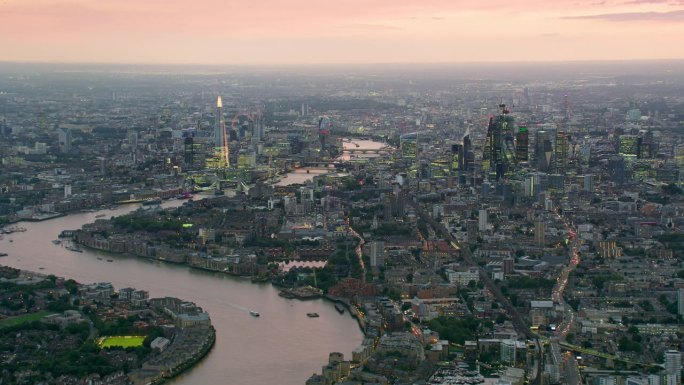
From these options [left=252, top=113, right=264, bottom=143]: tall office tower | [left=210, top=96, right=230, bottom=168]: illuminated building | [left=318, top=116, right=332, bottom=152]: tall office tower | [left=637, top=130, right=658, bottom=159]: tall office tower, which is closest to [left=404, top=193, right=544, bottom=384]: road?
[left=210, top=96, right=230, bottom=168]: illuminated building

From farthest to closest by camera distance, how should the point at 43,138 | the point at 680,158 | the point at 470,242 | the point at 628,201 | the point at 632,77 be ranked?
the point at 632,77 < the point at 43,138 < the point at 680,158 < the point at 628,201 < the point at 470,242

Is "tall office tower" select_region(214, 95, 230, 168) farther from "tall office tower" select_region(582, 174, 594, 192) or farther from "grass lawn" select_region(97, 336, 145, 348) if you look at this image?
"grass lawn" select_region(97, 336, 145, 348)

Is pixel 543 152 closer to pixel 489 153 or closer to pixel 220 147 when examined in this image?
pixel 489 153

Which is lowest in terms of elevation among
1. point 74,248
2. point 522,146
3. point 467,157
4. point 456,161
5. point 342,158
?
point 342,158

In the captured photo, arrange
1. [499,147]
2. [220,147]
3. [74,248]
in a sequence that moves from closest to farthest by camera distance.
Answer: [74,248]
[499,147]
[220,147]

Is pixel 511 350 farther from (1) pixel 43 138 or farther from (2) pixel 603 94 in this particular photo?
(2) pixel 603 94

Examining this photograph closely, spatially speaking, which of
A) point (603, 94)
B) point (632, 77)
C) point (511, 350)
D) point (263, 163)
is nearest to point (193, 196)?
point (263, 163)

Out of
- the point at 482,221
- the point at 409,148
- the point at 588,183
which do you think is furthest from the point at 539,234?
the point at 409,148
